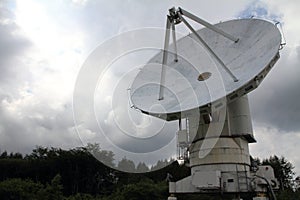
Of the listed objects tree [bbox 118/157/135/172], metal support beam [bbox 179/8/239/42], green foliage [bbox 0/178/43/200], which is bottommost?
green foliage [bbox 0/178/43/200]

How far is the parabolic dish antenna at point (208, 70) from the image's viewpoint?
1446cm

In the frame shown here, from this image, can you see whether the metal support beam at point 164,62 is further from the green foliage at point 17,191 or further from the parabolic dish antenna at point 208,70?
the green foliage at point 17,191

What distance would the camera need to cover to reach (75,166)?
50.5m

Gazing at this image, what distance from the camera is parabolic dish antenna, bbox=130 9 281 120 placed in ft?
47.4

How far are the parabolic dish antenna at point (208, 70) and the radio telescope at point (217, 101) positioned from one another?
49 millimetres

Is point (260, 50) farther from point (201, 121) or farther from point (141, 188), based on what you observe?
point (141, 188)

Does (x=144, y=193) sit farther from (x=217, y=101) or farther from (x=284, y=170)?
(x=284, y=170)

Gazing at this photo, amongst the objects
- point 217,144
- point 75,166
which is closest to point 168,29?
point 217,144

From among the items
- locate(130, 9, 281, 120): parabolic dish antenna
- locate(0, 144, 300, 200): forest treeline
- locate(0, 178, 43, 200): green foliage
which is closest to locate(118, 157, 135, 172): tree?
locate(130, 9, 281, 120): parabolic dish antenna

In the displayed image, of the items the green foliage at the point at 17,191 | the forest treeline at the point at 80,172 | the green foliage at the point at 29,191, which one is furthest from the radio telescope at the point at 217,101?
the forest treeline at the point at 80,172

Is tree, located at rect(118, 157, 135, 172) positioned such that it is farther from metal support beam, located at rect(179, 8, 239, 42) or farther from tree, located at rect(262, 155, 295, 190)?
tree, located at rect(262, 155, 295, 190)

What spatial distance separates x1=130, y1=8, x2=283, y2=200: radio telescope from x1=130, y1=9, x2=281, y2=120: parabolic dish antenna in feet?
0.16

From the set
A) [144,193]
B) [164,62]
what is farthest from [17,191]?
[164,62]

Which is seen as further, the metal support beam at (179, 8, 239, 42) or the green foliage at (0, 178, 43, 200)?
the green foliage at (0, 178, 43, 200)
